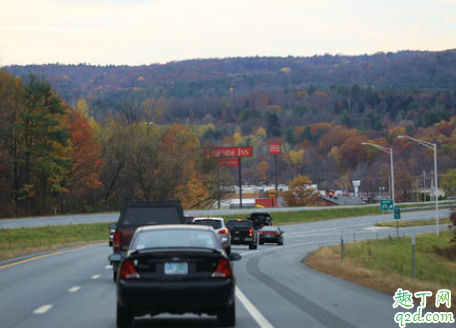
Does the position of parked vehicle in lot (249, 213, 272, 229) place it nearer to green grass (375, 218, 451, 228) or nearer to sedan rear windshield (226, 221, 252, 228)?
green grass (375, 218, 451, 228)

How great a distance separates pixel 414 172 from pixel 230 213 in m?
109

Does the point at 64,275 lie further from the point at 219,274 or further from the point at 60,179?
the point at 60,179

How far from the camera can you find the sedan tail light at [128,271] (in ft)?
38.1

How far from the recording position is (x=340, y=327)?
12141 millimetres

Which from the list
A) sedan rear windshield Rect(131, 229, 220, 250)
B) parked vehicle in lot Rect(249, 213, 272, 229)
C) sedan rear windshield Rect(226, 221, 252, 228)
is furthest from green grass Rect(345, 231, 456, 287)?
sedan rear windshield Rect(131, 229, 220, 250)

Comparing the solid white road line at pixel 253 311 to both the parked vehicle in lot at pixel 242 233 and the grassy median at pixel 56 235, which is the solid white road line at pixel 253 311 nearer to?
the parked vehicle in lot at pixel 242 233

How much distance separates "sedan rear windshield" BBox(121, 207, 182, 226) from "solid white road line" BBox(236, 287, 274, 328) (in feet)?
10.3

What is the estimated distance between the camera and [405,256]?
44.8 m

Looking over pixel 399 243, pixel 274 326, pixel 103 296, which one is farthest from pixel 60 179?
pixel 274 326

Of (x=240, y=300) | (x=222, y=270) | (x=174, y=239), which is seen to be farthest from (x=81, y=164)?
(x=222, y=270)

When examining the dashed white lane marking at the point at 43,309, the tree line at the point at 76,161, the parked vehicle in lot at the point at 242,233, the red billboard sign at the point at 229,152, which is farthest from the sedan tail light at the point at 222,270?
the red billboard sign at the point at 229,152

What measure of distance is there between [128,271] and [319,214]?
85154mm

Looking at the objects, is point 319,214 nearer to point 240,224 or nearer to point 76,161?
point 76,161

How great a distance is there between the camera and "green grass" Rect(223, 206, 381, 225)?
88.9 meters
